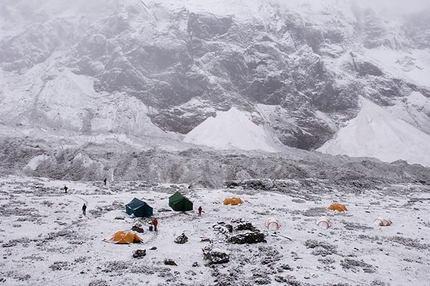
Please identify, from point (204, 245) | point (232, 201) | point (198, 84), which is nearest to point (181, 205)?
point (232, 201)

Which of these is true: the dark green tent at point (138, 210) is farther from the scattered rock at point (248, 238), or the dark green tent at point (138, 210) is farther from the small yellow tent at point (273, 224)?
the small yellow tent at point (273, 224)

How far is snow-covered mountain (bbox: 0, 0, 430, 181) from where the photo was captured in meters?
89.9

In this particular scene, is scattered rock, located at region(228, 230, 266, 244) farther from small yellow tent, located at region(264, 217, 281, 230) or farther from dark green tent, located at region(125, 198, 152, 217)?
dark green tent, located at region(125, 198, 152, 217)

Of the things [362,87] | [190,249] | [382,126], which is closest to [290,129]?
[382,126]

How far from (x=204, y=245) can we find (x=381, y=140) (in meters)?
98.1

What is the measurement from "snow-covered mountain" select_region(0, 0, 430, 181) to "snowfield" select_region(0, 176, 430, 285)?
27.3 m

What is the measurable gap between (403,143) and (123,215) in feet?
323

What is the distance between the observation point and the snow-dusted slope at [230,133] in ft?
296

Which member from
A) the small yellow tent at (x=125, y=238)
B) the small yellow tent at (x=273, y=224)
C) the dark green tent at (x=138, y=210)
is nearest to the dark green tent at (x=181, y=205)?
the dark green tent at (x=138, y=210)

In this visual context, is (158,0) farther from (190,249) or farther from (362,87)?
(190,249)

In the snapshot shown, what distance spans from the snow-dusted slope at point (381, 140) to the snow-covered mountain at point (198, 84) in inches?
22.4

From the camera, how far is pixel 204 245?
72.5 ft

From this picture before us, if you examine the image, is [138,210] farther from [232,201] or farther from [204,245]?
[232,201]

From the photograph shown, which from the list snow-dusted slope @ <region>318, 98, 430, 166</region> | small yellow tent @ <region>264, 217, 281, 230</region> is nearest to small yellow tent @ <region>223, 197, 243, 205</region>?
small yellow tent @ <region>264, 217, 281, 230</region>
